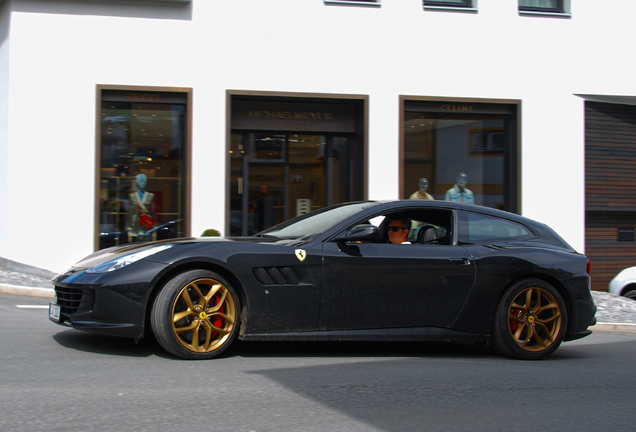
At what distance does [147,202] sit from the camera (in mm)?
12281

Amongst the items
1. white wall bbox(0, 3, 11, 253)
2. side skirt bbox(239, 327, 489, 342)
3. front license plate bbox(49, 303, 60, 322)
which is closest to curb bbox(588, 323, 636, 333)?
side skirt bbox(239, 327, 489, 342)

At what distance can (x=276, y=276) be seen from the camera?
208 inches

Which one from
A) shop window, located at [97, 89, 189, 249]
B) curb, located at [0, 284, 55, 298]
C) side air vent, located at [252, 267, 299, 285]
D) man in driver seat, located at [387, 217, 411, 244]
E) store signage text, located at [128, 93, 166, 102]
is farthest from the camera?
store signage text, located at [128, 93, 166, 102]

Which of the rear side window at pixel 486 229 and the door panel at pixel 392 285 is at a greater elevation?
the rear side window at pixel 486 229

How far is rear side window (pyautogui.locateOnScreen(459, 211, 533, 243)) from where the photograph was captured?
6.11 metres

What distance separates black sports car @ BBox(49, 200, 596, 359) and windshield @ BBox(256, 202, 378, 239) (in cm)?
2

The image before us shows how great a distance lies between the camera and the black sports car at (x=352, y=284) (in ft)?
16.5

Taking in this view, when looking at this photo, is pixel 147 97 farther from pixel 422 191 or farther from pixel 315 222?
pixel 315 222

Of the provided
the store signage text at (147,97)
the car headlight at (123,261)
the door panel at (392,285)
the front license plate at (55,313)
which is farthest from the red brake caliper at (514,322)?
the store signage text at (147,97)

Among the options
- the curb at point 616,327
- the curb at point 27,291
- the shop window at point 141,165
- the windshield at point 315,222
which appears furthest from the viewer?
the shop window at point 141,165

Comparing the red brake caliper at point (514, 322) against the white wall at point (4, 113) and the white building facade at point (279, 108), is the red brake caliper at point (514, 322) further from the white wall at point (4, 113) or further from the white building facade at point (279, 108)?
the white wall at point (4, 113)

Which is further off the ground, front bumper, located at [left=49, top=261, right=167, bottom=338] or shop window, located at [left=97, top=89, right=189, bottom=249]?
shop window, located at [left=97, top=89, right=189, bottom=249]

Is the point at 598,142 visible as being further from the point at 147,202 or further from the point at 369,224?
the point at 369,224

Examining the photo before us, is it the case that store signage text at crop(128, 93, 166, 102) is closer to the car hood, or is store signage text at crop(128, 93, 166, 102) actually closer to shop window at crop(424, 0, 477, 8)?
shop window at crop(424, 0, 477, 8)
